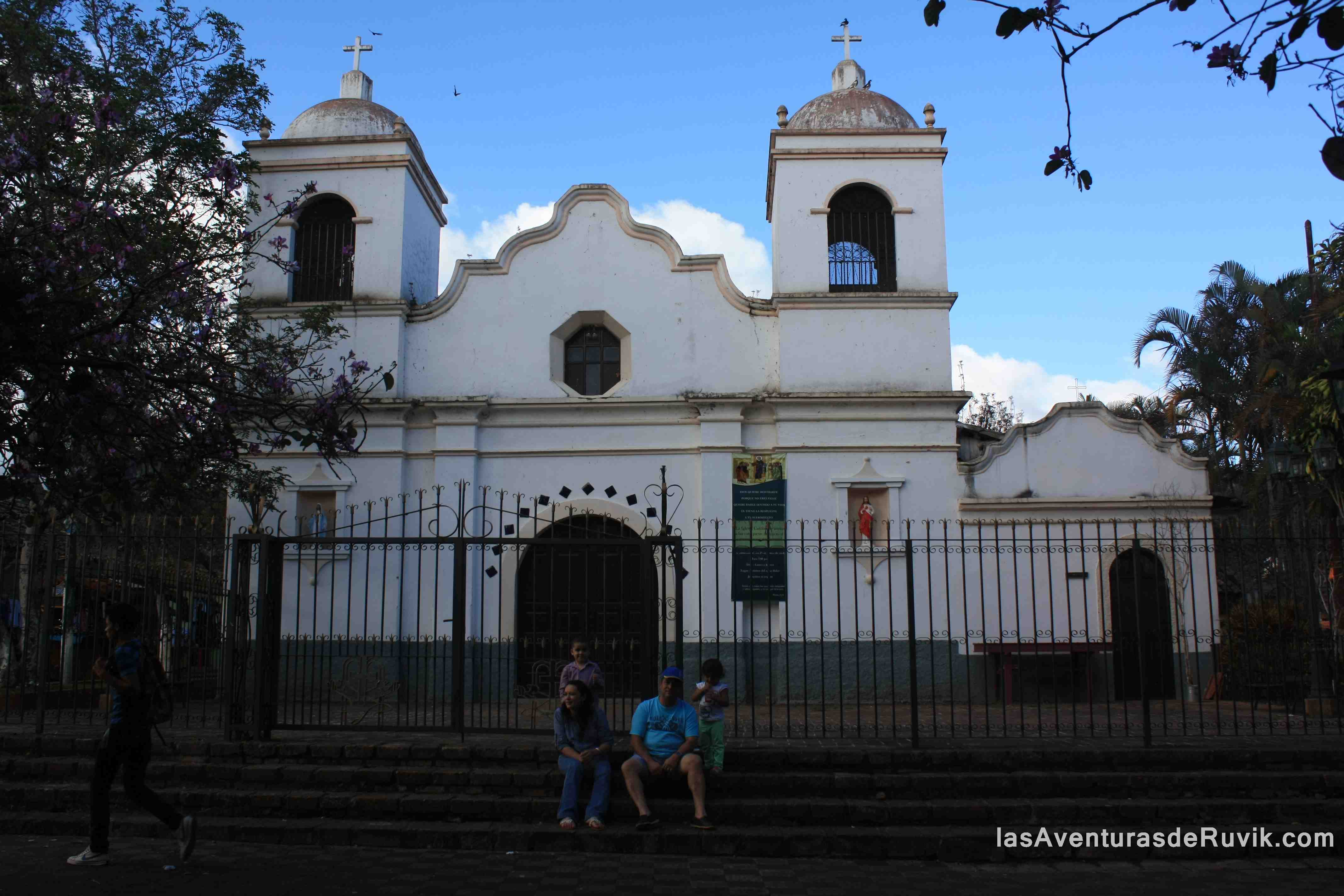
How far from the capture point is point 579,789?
8.38 m

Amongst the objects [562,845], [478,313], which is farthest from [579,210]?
[562,845]

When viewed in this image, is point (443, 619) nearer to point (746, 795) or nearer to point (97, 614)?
point (97, 614)

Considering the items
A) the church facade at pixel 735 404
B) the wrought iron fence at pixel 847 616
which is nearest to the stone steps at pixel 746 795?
the wrought iron fence at pixel 847 616

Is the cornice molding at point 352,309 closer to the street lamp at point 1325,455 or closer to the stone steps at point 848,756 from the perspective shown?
the stone steps at point 848,756

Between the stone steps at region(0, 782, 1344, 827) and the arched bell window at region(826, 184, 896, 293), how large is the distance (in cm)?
873

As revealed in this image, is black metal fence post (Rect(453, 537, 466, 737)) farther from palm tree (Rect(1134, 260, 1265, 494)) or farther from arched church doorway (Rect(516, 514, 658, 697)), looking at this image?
palm tree (Rect(1134, 260, 1265, 494))

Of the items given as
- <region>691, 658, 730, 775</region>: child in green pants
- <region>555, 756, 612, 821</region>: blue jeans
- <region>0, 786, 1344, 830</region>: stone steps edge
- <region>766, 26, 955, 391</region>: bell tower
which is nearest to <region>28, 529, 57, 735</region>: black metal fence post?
<region>0, 786, 1344, 830</region>: stone steps edge

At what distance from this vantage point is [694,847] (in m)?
7.91

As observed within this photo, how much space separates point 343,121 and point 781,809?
12476 mm

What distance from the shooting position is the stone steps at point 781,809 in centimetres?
830

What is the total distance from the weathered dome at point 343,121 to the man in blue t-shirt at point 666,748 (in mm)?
10977

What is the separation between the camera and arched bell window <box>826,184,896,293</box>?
51.3 feet

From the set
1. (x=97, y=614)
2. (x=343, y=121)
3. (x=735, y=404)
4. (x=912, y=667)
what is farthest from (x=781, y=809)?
(x=343, y=121)

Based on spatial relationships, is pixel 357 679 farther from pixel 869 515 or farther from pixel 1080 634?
pixel 1080 634
